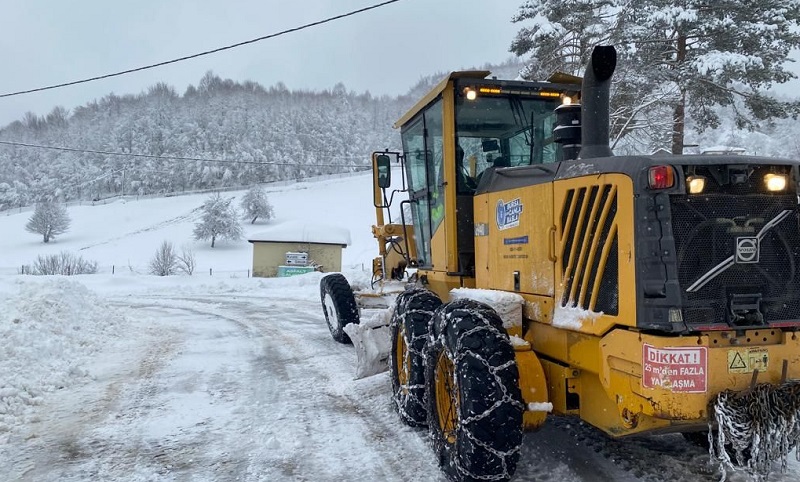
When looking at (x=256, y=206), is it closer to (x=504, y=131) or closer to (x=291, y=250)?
(x=291, y=250)

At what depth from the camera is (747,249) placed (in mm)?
2805

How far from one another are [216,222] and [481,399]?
173 ft

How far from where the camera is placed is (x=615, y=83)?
15008 mm

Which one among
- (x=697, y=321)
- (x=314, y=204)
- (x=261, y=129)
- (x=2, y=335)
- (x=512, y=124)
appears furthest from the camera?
(x=261, y=129)

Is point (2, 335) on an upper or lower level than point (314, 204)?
lower

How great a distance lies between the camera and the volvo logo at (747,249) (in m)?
2.79

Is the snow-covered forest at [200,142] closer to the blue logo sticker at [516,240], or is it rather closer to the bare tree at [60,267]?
the bare tree at [60,267]

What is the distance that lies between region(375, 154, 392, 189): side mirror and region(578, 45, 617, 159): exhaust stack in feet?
10.1

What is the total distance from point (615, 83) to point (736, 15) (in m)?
3.21

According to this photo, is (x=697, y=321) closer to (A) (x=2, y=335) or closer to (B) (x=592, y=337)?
(B) (x=592, y=337)

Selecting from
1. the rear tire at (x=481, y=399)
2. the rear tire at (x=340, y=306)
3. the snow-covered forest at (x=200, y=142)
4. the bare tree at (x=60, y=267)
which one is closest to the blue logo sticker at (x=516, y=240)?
the rear tire at (x=481, y=399)

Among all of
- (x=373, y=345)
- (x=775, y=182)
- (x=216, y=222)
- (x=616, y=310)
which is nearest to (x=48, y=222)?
(x=216, y=222)

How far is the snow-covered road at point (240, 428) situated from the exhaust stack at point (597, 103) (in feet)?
6.77

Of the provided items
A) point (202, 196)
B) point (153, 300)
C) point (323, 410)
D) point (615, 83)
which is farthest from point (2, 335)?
point (202, 196)
